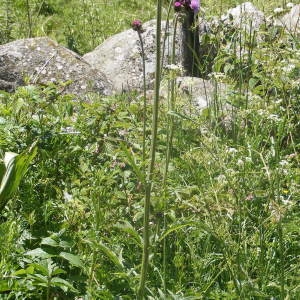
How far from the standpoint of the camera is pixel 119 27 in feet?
25.8

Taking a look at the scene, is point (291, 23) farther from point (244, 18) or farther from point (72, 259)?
point (72, 259)

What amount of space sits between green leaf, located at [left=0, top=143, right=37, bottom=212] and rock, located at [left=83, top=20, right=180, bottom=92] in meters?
2.85

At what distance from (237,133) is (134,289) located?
1.62 meters

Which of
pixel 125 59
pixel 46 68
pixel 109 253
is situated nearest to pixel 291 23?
pixel 125 59

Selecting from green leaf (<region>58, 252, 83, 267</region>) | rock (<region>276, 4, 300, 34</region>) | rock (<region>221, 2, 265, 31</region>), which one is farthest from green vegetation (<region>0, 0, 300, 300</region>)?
rock (<region>276, 4, 300, 34</region>)

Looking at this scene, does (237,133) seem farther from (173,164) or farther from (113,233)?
(113,233)

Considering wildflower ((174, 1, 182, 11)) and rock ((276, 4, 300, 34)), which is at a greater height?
wildflower ((174, 1, 182, 11))

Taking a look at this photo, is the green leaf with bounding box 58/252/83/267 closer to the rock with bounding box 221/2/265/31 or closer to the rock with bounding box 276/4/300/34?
the rock with bounding box 221/2/265/31

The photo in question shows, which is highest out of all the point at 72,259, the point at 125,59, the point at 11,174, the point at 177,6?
the point at 177,6

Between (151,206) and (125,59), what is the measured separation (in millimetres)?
3344

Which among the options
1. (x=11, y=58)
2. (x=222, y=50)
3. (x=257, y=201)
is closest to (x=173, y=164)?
(x=257, y=201)

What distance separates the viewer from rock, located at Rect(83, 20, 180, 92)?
575 cm

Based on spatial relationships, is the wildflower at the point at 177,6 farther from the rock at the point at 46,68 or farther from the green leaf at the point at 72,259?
the rock at the point at 46,68

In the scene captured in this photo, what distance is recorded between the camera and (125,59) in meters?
5.98
